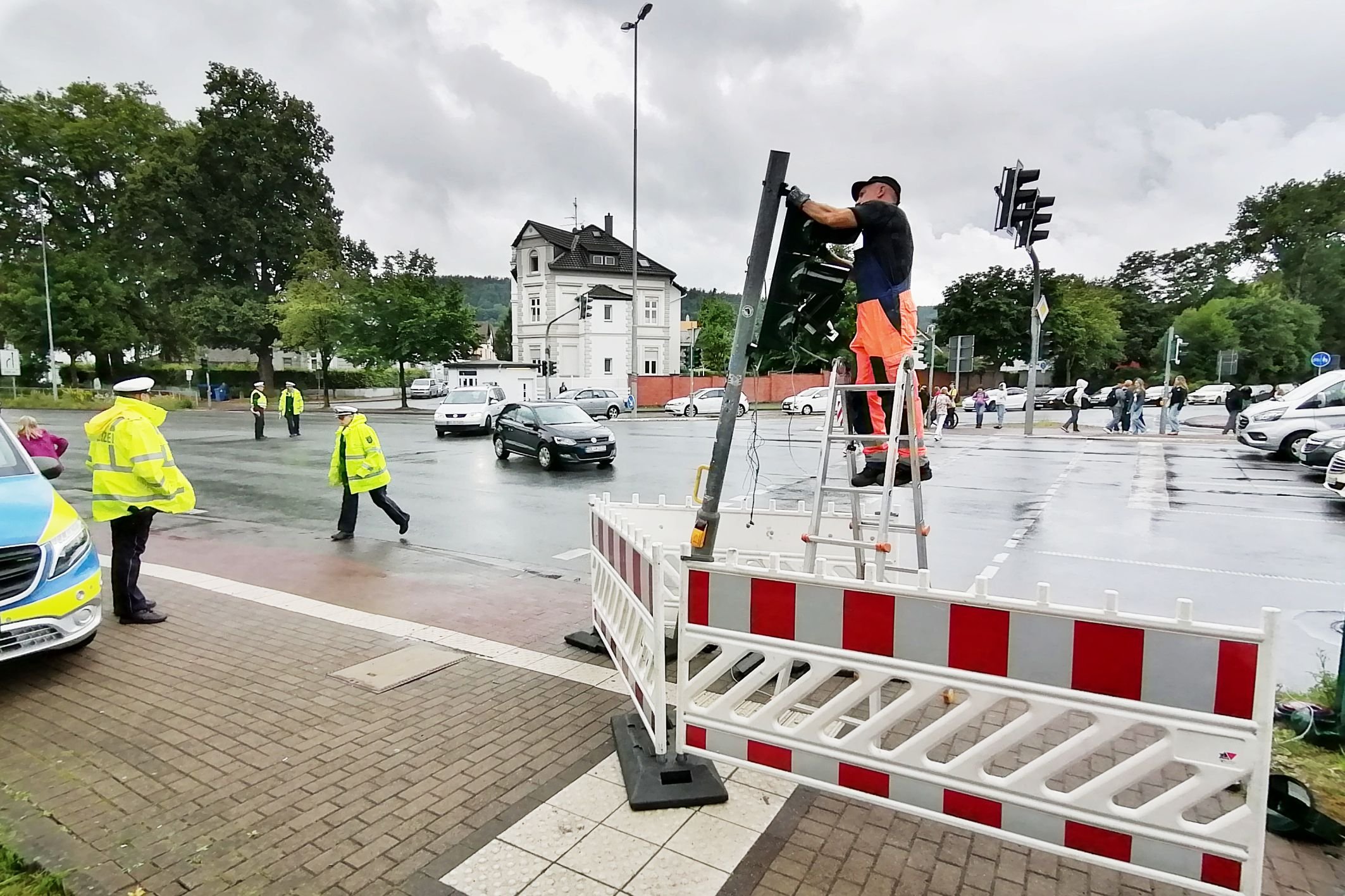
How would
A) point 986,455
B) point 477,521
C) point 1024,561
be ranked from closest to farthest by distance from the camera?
point 1024,561 < point 477,521 < point 986,455

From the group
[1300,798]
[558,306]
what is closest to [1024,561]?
[1300,798]

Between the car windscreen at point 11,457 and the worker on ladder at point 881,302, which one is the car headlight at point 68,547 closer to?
the car windscreen at point 11,457

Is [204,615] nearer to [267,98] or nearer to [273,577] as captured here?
[273,577]

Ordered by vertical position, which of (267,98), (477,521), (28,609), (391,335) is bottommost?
(477,521)

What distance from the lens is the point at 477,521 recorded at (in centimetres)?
1032

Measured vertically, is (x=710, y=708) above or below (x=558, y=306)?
below

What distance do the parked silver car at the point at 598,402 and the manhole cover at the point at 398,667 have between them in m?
27.9

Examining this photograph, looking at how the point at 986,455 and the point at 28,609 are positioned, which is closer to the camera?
the point at 28,609

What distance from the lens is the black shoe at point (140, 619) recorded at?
560 cm

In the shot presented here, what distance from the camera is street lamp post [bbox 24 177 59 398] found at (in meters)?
41.2

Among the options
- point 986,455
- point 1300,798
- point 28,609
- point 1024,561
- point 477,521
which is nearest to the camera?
point 1300,798

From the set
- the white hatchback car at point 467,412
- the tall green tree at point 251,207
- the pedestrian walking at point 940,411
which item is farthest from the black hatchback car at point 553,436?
the tall green tree at point 251,207

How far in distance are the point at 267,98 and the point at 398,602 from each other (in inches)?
2314

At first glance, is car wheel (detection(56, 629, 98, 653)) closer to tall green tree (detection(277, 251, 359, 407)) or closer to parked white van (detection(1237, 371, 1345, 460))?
parked white van (detection(1237, 371, 1345, 460))
